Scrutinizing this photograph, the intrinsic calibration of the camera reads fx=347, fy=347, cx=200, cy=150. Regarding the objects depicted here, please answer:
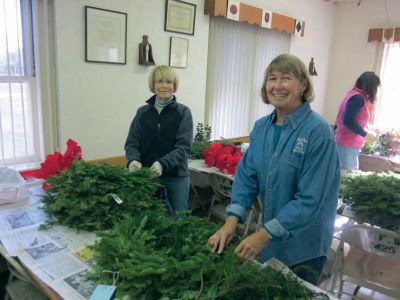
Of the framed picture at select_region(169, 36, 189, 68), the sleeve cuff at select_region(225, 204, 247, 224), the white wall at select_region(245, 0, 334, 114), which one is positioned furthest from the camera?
the white wall at select_region(245, 0, 334, 114)

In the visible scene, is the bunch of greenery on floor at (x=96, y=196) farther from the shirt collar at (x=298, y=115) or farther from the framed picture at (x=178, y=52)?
the framed picture at (x=178, y=52)

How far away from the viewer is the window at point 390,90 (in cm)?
549

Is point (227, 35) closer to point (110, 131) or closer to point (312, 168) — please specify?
point (110, 131)

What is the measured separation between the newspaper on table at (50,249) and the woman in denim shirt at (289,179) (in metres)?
0.50

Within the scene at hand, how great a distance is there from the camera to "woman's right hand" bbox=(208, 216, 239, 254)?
1.25 m

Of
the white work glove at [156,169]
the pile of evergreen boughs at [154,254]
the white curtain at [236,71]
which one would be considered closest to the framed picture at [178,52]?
the white curtain at [236,71]

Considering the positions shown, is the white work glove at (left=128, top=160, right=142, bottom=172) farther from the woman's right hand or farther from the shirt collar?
the shirt collar

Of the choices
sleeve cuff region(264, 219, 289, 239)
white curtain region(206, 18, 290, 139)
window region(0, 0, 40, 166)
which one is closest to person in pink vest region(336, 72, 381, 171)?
white curtain region(206, 18, 290, 139)

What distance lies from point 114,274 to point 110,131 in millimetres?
2358

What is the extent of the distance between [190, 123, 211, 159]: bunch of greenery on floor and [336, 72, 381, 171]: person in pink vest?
135 cm

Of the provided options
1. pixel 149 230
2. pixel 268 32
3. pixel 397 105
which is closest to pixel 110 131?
pixel 149 230

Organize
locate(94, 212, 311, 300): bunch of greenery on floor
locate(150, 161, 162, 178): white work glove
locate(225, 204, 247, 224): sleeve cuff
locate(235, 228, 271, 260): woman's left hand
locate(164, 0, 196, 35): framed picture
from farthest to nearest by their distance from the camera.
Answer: locate(164, 0, 196, 35): framed picture → locate(150, 161, 162, 178): white work glove → locate(225, 204, 247, 224): sleeve cuff → locate(235, 228, 271, 260): woman's left hand → locate(94, 212, 311, 300): bunch of greenery on floor

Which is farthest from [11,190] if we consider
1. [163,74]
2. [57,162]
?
[163,74]

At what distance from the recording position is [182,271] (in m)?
1.08
